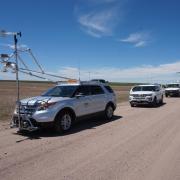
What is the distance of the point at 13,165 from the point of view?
20.1 ft

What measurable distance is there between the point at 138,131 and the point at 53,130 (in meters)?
3.17

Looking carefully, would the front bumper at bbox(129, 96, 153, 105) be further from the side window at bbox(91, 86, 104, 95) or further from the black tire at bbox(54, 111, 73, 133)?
the black tire at bbox(54, 111, 73, 133)

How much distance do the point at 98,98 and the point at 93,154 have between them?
18.8 feet

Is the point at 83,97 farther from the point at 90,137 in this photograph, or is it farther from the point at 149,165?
the point at 149,165

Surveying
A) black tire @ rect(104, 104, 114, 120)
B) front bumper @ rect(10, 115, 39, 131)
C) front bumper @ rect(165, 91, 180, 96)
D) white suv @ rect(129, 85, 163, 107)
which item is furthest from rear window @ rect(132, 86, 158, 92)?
front bumper @ rect(10, 115, 39, 131)

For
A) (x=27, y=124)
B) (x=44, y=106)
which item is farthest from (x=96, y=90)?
(x=27, y=124)

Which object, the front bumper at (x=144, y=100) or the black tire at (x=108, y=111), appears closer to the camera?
the black tire at (x=108, y=111)

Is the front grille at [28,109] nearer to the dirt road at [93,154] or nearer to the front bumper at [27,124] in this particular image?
the front bumper at [27,124]

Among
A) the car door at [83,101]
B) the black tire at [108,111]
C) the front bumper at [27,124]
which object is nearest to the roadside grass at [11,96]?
the front bumper at [27,124]

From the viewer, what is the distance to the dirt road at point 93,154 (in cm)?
555

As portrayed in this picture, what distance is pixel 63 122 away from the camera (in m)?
10.1

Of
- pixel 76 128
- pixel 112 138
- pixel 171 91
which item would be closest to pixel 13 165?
pixel 112 138

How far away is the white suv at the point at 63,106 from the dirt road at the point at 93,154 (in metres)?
0.47

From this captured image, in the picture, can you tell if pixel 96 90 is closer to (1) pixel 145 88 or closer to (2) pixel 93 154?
(2) pixel 93 154
